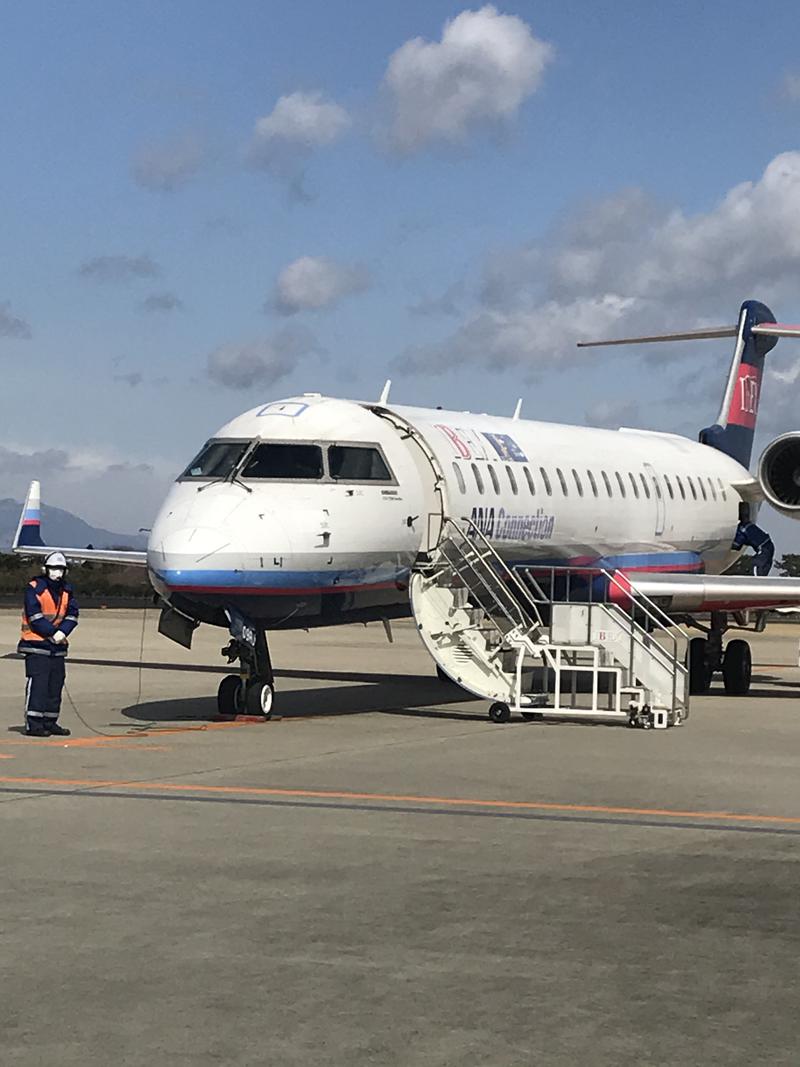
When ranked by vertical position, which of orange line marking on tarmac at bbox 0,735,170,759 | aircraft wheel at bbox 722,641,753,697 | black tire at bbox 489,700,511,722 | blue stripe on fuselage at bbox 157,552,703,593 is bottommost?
orange line marking on tarmac at bbox 0,735,170,759

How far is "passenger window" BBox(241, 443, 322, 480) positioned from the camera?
1848 centimetres

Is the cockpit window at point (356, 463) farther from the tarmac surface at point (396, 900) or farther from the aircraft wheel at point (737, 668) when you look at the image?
the aircraft wheel at point (737, 668)

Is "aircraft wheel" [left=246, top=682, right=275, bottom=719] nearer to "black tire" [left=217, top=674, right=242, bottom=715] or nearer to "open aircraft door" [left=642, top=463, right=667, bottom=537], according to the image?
"black tire" [left=217, top=674, right=242, bottom=715]

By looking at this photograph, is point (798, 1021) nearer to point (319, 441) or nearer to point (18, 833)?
point (18, 833)

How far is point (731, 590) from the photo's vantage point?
Result: 22.5m

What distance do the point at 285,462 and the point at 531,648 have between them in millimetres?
3535

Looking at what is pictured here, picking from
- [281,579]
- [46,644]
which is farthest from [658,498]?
[46,644]

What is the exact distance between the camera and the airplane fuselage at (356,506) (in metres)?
17.4

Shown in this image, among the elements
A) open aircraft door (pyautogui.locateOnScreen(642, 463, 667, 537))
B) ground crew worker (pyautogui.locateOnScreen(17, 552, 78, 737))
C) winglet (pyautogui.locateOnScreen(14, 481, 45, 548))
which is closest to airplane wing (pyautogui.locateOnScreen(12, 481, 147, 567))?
winglet (pyautogui.locateOnScreen(14, 481, 45, 548))

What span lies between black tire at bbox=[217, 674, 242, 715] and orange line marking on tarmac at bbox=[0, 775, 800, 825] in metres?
5.73

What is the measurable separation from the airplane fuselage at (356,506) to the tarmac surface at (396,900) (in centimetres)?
183

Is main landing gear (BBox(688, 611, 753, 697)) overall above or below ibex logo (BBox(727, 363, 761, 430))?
below

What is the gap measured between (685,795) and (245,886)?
16.2 feet

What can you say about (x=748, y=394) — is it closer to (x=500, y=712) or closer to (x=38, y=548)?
(x=38, y=548)
